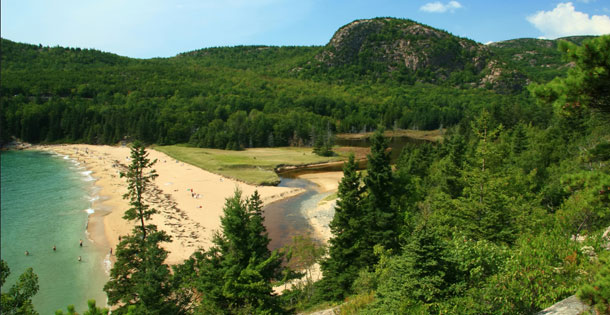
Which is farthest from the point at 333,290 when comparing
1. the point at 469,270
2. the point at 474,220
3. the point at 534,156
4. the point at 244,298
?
the point at 534,156

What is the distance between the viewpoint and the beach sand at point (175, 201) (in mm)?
36469

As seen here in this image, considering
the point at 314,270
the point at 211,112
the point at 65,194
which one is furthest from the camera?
the point at 211,112

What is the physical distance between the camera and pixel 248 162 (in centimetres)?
8194

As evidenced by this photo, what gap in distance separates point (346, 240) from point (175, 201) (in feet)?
115

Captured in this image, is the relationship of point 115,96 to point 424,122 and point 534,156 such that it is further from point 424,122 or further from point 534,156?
point 534,156

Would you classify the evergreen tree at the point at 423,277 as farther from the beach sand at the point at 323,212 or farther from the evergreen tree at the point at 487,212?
the beach sand at the point at 323,212

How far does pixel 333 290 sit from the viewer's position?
849 inches

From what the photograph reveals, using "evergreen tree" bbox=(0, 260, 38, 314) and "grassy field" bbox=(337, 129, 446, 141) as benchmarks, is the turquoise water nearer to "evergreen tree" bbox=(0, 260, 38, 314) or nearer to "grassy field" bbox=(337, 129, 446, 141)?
"evergreen tree" bbox=(0, 260, 38, 314)

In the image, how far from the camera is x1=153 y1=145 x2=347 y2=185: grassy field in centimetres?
6800

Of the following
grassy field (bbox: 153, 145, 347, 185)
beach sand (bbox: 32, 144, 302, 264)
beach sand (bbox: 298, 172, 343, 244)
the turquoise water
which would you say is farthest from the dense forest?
grassy field (bbox: 153, 145, 347, 185)

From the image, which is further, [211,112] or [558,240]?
[211,112]

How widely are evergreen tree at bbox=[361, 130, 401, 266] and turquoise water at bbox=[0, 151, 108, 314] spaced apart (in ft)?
68.4

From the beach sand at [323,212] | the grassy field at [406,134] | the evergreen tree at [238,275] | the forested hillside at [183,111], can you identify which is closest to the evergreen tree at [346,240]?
the evergreen tree at [238,275]

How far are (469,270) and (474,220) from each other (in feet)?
24.3
